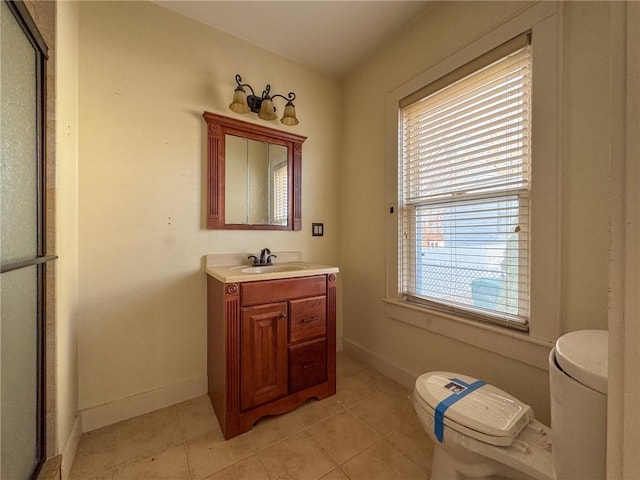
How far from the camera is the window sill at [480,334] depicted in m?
1.24

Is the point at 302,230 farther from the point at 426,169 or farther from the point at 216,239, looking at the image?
the point at 426,169

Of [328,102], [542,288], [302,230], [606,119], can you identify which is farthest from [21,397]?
[328,102]

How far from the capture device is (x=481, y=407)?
1.01 m

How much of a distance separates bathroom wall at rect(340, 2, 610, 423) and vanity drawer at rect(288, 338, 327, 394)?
1.83 ft

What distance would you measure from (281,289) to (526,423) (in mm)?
1205

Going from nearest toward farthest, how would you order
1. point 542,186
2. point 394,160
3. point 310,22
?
point 542,186 → point 310,22 → point 394,160

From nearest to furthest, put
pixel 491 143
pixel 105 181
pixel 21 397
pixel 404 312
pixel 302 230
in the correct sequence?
1. pixel 21 397
2. pixel 491 143
3. pixel 105 181
4. pixel 404 312
5. pixel 302 230

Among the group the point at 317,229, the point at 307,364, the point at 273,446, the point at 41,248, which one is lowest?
the point at 273,446

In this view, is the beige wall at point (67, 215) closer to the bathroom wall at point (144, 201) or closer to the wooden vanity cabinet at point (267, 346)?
the bathroom wall at point (144, 201)

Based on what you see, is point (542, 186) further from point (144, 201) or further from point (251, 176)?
point (144, 201)

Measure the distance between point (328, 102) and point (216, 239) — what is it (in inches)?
60.7

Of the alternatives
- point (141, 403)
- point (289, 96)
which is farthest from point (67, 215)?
point (289, 96)

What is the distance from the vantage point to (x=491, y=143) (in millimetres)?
1410

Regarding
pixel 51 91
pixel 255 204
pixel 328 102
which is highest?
pixel 328 102
